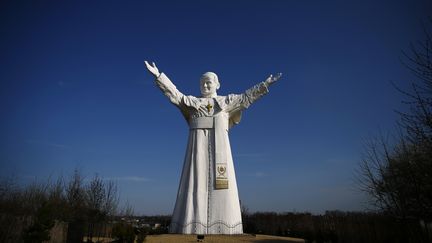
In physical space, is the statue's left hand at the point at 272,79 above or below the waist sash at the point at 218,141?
above

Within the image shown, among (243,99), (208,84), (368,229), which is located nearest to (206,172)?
(243,99)

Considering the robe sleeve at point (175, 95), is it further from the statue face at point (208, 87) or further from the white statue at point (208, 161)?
the statue face at point (208, 87)

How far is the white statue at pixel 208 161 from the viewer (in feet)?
38.7

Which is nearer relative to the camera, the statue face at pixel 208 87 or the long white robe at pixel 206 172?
the long white robe at pixel 206 172

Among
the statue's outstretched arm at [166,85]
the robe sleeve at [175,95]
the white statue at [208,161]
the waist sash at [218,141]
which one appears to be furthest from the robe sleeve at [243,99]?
the statue's outstretched arm at [166,85]

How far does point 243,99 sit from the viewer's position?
12961mm

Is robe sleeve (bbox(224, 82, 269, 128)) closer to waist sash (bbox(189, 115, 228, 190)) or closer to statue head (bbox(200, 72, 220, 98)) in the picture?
waist sash (bbox(189, 115, 228, 190))

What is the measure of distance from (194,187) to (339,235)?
5.45 meters

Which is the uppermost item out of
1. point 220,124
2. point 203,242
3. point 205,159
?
point 220,124

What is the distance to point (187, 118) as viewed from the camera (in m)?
13.7

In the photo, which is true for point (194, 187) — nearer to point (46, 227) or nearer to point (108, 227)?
point (108, 227)

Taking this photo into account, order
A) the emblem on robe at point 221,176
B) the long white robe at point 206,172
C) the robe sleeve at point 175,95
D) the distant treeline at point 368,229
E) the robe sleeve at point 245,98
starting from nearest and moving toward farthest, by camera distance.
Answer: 1. the distant treeline at point 368,229
2. the long white robe at point 206,172
3. the emblem on robe at point 221,176
4. the robe sleeve at point 245,98
5. the robe sleeve at point 175,95

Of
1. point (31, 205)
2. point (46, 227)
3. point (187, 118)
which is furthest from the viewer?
point (31, 205)

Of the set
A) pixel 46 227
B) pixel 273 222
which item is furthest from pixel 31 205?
pixel 273 222
